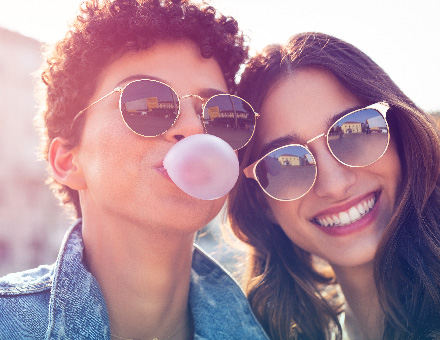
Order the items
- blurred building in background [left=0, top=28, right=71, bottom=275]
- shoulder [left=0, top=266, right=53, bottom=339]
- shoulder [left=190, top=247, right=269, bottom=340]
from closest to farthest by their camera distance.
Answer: shoulder [left=0, top=266, right=53, bottom=339], shoulder [left=190, top=247, right=269, bottom=340], blurred building in background [left=0, top=28, right=71, bottom=275]

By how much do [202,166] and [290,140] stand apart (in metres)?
0.66

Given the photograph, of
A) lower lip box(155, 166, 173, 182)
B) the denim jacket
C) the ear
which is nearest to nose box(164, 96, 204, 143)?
lower lip box(155, 166, 173, 182)

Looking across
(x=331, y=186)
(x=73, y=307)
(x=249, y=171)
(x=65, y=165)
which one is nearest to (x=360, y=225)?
(x=331, y=186)

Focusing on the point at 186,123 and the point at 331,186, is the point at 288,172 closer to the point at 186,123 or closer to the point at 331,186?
the point at 331,186

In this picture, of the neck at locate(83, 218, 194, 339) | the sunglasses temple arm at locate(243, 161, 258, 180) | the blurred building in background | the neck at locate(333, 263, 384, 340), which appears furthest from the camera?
the blurred building in background

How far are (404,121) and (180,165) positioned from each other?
3.97ft

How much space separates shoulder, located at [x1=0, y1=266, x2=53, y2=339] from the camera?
159cm

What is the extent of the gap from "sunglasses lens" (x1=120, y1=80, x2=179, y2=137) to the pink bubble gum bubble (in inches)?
7.2

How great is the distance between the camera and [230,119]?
1984mm

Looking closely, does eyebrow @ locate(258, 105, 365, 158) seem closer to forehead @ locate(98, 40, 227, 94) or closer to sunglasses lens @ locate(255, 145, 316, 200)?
sunglasses lens @ locate(255, 145, 316, 200)

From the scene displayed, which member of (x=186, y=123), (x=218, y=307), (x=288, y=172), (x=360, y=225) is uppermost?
(x=186, y=123)

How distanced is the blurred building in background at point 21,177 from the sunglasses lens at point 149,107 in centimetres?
565

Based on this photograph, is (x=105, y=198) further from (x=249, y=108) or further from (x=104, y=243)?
(x=249, y=108)

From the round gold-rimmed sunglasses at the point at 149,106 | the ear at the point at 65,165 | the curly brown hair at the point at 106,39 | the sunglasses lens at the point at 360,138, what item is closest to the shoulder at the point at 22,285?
the ear at the point at 65,165
